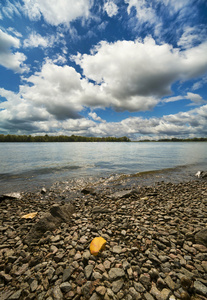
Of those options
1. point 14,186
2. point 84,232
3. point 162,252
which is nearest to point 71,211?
point 84,232

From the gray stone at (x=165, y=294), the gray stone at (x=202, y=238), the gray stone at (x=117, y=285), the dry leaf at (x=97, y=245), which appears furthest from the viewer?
the gray stone at (x=202, y=238)

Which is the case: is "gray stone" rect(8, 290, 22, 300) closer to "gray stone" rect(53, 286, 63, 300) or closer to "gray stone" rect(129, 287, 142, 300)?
"gray stone" rect(53, 286, 63, 300)

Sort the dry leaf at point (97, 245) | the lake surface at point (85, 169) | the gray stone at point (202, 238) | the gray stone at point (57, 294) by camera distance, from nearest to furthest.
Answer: the gray stone at point (57, 294)
the dry leaf at point (97, 245)
the gray stone at point (202, 238)
the lake surface at point (85, 169)

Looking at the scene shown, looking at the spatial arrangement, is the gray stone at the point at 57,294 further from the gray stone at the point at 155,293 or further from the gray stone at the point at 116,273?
the gray stone at the point at 155,293

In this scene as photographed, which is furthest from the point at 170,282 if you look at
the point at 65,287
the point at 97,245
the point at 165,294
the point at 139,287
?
the point at 65,287

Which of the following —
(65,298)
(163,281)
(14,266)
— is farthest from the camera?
(14,266)

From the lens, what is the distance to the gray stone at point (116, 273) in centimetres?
355

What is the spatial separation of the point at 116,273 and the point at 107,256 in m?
0.70

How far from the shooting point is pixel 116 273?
366cm

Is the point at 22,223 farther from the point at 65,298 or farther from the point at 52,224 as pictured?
the point at 65,298

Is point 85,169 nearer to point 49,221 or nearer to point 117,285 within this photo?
point 49,221

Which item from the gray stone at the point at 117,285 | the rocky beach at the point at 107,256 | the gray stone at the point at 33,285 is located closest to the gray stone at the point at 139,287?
the rocky beach at the point at 107,256

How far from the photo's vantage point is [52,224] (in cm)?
604

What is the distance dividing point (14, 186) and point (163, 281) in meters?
15.6
